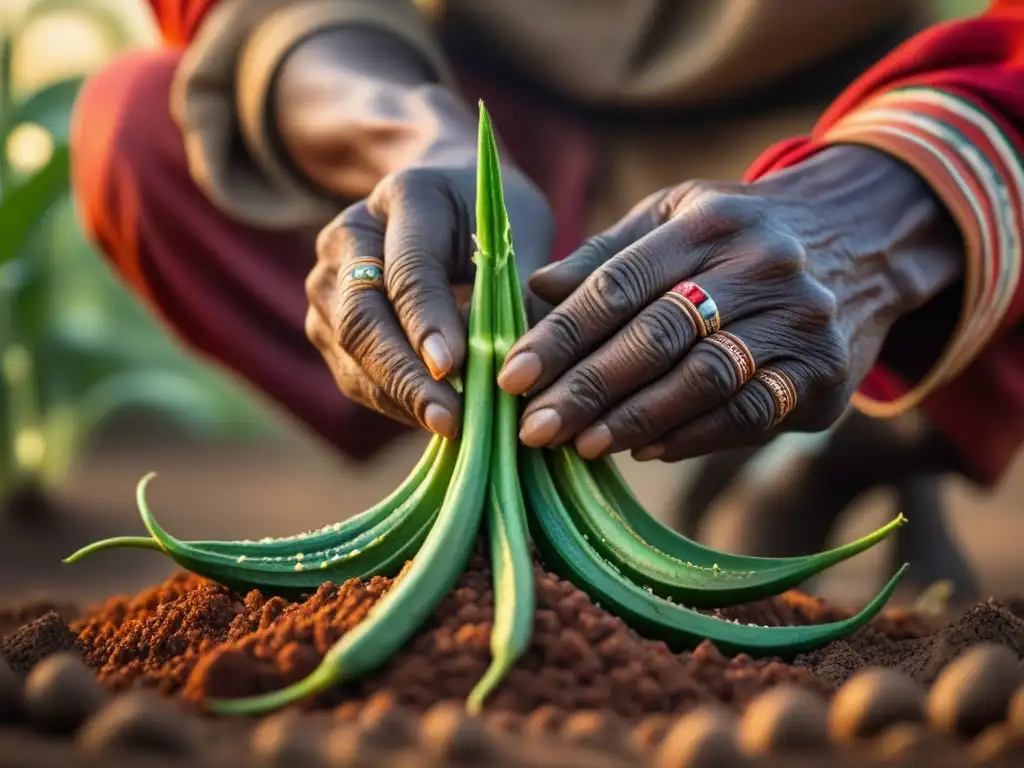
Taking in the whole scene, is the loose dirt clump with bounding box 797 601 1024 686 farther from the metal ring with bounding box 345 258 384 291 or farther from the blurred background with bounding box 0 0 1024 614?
the blurred background with bounding box 0 0 1024 614

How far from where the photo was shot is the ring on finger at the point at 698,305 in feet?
2.86

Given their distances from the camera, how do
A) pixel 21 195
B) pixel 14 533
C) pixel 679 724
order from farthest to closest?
1. pixel 14 533
2. pixel 21 195
3. pixel 679 724

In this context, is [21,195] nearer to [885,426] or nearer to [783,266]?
[885,426]

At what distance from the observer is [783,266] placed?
925 millimetres

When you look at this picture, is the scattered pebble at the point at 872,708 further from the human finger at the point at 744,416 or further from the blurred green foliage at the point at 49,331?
the blurred green foliage at the point at 49,331

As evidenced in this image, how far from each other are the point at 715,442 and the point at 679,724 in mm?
365

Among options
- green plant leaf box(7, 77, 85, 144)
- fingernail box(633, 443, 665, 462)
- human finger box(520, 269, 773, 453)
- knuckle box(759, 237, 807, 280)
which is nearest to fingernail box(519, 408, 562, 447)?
human finger box(520, 269, 773, 453)

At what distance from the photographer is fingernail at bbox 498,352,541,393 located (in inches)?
33.0

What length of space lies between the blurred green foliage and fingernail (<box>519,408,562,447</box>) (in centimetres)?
208

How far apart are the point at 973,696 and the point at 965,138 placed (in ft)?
2.25

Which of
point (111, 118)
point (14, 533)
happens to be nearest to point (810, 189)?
point (111, 118)

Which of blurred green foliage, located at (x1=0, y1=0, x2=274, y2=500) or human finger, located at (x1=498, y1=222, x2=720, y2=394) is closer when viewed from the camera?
human finger, located at (x1=498, y1=222, x2=720, y2=394)

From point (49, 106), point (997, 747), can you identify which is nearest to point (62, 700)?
point (997, 747)

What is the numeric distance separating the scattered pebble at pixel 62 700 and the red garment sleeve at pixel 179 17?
1.23m
